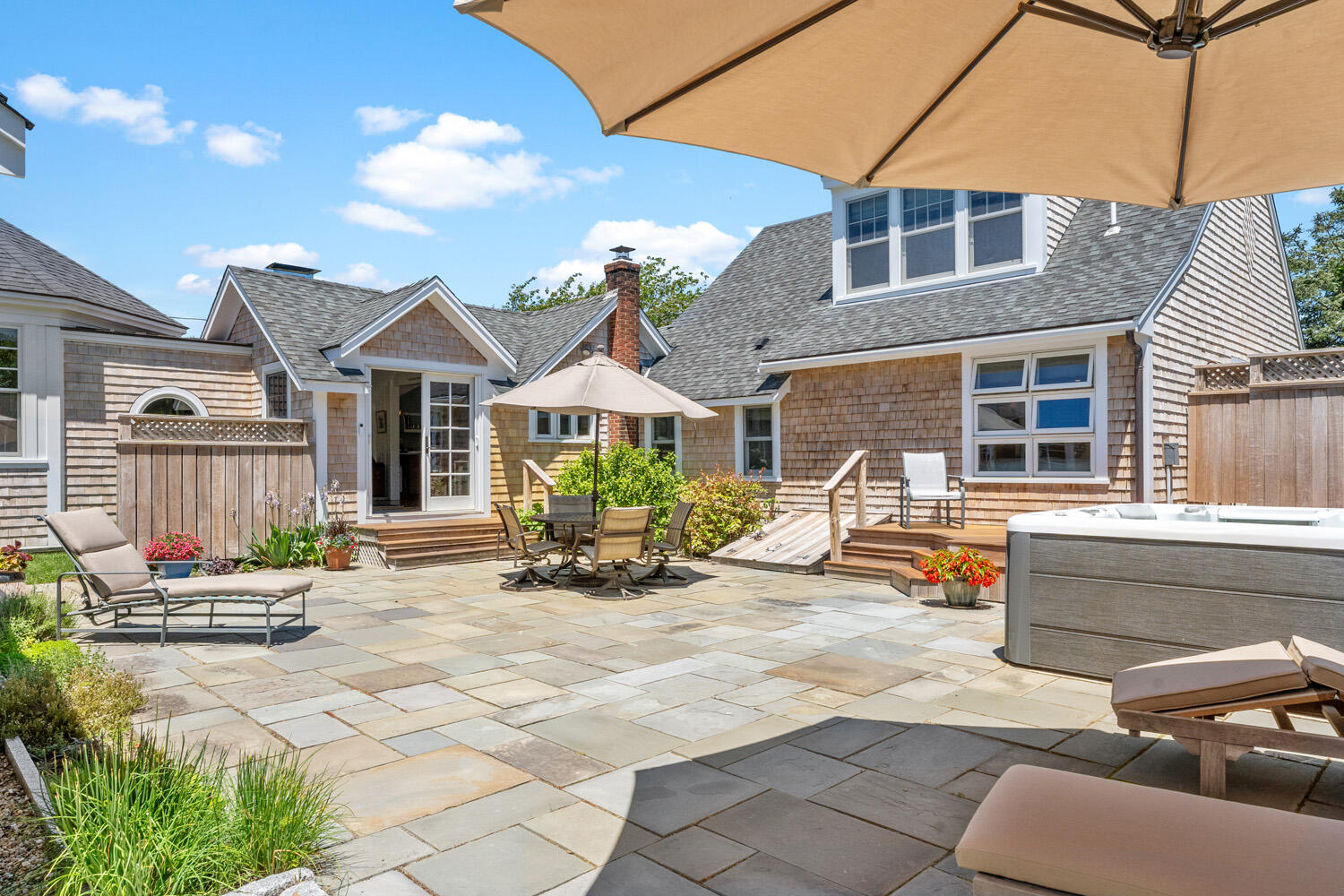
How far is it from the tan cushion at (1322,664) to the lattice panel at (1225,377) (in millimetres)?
8297

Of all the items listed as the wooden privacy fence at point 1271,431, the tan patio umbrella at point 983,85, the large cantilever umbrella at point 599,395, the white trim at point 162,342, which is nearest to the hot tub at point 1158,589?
the tan patio umbrella at point 983,85

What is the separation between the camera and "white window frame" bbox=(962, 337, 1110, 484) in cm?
988

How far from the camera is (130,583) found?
6.60 meters

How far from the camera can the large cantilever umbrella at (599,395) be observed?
8.66 meters

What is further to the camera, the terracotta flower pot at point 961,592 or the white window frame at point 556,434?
the white window frame at point 556,434

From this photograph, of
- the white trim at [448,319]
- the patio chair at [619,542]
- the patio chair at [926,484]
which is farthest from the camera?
the white trim at [448,319]

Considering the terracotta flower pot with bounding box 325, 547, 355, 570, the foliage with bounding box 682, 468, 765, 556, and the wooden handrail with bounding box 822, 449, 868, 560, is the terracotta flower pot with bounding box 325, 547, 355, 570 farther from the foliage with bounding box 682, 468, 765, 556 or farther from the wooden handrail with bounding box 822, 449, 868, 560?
the wooden handrail with bounding box 822, 449, 868, 560

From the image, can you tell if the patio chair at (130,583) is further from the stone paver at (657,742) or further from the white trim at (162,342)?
the white trim at (162,342)

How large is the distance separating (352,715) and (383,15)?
35.2ft

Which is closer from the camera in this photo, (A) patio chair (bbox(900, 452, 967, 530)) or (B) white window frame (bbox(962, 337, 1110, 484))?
(B) white window frame (bbox(962, 337, 1110, 484))

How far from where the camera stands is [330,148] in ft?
58.6

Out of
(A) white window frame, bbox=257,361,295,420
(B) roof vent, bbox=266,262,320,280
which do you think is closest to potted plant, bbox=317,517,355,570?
(A) white window frame, bbox=257,361,295,420

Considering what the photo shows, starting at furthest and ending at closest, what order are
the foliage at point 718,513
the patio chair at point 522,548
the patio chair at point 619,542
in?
the foliage at point 718,513 → the patio chair at point 522,548 → the patio chair at point 619,542

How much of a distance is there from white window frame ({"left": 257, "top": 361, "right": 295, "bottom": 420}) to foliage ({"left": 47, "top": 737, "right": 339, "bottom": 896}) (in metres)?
9.64
